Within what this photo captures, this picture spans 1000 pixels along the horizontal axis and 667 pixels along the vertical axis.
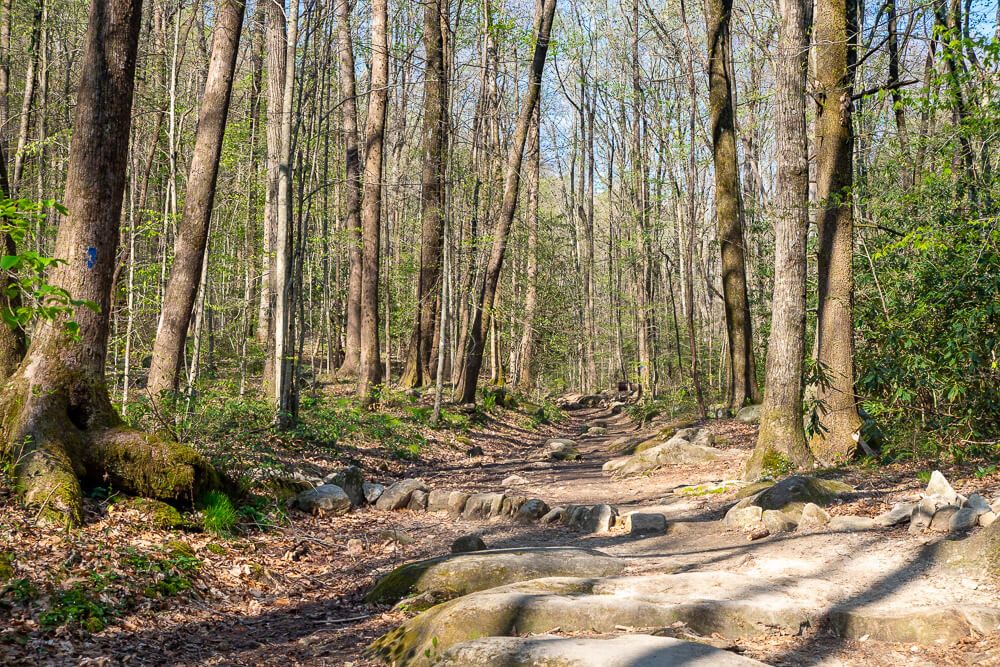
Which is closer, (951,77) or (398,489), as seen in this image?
(951,77)

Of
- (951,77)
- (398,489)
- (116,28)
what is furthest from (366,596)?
(951,77)

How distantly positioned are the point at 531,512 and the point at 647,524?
1.52 meters

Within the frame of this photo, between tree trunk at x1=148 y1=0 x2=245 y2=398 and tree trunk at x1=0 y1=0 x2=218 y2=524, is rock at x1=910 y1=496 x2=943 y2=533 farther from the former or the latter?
tree trunk at x1=148 y1=0 x2=245 y2=398

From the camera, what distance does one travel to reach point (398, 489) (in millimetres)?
9383

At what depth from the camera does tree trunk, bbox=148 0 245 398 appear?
937cm

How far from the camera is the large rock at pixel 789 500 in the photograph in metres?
6.72

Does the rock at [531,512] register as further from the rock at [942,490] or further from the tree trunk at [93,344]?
the rock at [942,490]

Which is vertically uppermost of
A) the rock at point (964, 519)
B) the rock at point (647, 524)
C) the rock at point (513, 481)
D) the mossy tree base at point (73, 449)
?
the mossy tree base at point (73, 449)

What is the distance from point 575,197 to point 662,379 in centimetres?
1007

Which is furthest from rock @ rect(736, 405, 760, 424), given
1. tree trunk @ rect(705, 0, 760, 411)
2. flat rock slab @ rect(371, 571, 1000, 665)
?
flat rock slab @ rect(371, 571, 1000, 665)

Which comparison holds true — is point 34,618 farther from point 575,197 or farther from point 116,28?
point 575,197

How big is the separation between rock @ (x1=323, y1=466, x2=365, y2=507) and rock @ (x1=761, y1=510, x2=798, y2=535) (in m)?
5.04

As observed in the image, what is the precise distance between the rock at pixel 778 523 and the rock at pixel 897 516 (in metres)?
0.74

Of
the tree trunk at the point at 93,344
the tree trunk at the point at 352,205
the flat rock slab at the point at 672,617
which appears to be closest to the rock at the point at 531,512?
the tree trunk at the point at 93,344
